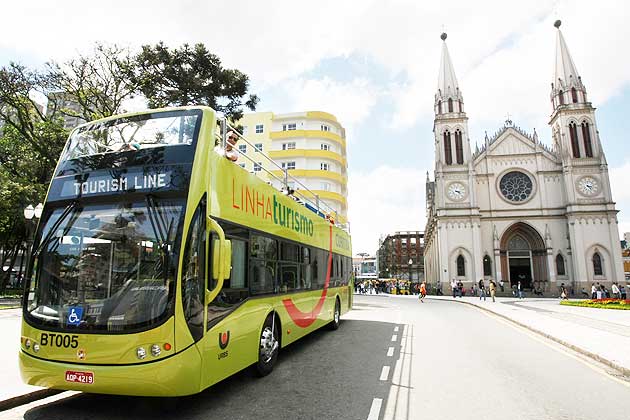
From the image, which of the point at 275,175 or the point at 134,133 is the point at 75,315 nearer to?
the point at 134,133

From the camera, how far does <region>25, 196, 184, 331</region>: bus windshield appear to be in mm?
4453

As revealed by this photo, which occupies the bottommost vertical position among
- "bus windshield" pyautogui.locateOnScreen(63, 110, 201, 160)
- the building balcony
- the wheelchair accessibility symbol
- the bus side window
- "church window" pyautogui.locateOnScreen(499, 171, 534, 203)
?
the wheelchair accessibility symbol

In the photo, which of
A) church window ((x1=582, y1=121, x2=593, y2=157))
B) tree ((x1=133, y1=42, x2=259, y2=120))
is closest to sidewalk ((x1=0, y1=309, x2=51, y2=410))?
tree ((x1=133, y1=42, x2=259, y2=120))

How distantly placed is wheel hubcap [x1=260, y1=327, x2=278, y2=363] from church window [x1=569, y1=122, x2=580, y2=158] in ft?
165

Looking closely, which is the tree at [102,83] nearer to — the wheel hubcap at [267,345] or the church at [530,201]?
the wheel hubcap at [267,345]

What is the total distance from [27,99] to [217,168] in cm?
2366

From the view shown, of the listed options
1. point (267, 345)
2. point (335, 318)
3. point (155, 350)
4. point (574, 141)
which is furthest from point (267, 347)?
point (574, 141)

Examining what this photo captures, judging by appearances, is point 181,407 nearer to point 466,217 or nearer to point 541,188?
point 466,217

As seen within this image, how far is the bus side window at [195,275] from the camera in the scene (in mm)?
4602

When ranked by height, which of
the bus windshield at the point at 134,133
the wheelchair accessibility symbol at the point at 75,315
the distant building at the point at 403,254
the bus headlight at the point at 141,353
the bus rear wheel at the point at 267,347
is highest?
the distant building at the point at 403,254

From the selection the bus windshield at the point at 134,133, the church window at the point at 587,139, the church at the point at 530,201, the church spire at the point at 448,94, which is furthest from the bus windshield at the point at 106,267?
the church window at the point at 587,139

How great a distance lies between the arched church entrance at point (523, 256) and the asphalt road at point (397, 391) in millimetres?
40570

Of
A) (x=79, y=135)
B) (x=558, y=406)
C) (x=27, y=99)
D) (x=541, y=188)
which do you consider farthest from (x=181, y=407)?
Answer: (x=541, y=188)

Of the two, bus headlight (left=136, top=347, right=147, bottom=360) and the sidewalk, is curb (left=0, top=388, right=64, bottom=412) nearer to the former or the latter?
the sidewalk
